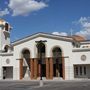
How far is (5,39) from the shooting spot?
68.3m

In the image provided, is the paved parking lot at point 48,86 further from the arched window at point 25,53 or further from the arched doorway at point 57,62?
the arched window at point 25,53

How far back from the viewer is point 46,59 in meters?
59.5

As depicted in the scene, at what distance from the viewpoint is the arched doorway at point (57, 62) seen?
5950 cm

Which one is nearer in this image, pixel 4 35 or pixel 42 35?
pixel 42 35

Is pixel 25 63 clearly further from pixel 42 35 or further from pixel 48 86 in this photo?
pixel 48 86

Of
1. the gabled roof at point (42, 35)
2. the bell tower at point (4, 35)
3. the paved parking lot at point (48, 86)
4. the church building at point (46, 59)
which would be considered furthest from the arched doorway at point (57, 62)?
the paved parking lot at point (48, 86)

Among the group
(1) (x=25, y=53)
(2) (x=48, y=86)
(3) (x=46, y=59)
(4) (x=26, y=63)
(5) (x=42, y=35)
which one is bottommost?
(2) (x=48, y=86)

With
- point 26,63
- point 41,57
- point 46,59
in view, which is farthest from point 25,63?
point 46,59

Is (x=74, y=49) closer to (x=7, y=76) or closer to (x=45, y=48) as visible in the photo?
(x=45, y=48)

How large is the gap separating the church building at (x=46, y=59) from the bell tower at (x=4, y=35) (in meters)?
1.51

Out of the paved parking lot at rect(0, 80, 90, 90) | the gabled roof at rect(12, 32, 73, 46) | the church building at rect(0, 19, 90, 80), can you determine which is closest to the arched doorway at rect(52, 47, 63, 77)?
the church building at rect(0, 19, 90, 80)

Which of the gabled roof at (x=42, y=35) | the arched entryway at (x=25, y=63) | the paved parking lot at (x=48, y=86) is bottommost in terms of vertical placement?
the paved parking lot at (x=48, y=86)

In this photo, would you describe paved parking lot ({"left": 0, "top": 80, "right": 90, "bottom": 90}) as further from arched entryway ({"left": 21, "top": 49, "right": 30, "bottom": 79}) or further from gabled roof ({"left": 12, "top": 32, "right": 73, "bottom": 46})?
arched entryway ({"left": 21, "top": 49, "right": 30, "bottom": 79})

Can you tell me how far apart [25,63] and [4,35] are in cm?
887
